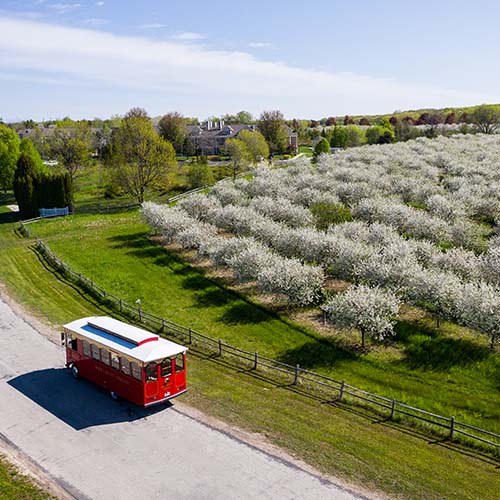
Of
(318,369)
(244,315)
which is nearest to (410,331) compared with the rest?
(318,369)

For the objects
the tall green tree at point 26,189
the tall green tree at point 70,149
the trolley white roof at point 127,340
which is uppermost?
the tall green tree at point 70,149

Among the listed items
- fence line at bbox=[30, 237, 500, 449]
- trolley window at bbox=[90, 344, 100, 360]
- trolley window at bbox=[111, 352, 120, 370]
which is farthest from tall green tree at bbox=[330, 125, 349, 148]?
trolley window at bbox=[111, 352, 120, 370]

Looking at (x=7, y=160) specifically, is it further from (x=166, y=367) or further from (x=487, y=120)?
(x=487, y=120)

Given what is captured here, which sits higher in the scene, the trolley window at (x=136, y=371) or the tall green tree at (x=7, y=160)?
the tall green tree at (x=7, y=160)

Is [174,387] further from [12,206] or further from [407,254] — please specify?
[12,206]

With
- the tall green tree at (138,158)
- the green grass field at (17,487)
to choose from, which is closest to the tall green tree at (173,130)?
the tall green tree at (138,158)

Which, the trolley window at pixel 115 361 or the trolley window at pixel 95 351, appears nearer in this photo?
the trolley window at pixel 115 361

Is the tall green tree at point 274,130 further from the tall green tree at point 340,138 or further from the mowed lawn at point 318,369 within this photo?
the mowed lawn at point 318,369
